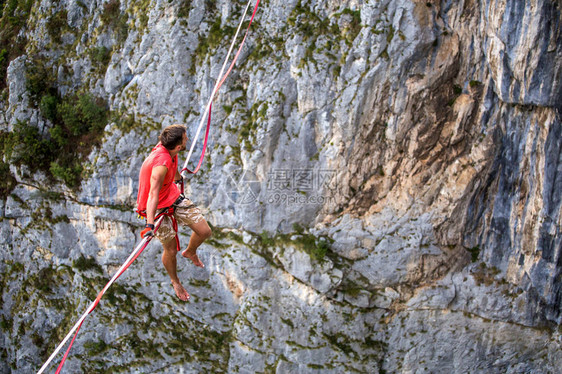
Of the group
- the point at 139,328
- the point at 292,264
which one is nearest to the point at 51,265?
the point at 139,328

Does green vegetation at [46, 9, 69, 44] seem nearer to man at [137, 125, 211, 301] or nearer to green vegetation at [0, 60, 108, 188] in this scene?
green vegetation at [0, 60, 108, 188]

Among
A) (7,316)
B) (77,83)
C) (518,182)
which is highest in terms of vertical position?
(77,83)

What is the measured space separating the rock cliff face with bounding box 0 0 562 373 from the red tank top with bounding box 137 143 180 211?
6.91 meters

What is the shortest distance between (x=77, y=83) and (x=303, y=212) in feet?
33.7

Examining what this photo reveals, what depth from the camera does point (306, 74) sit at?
12000 millimetres

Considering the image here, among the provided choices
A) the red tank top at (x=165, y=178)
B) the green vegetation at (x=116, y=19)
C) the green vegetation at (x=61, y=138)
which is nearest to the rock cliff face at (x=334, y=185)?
the green vegetation at (x=116, y=19)

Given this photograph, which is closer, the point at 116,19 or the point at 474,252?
the point at 474,252

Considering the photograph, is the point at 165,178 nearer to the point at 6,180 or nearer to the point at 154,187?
the point at 154,187

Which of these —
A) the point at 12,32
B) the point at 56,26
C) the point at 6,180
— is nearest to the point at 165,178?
the point at 56,26

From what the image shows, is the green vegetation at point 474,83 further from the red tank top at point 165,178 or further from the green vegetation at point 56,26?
the green vegetation at point 56,26

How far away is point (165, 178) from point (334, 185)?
7.54 meters

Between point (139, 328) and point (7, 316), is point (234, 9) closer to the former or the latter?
point (139, 328)

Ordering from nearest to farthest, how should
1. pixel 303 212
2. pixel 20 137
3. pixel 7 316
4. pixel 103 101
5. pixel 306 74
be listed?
pixel 306 74 → pixel 303 212 → pixel 103 101 → pixel 20 137 → pixel 7 316

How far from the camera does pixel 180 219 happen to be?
622 centimetres
